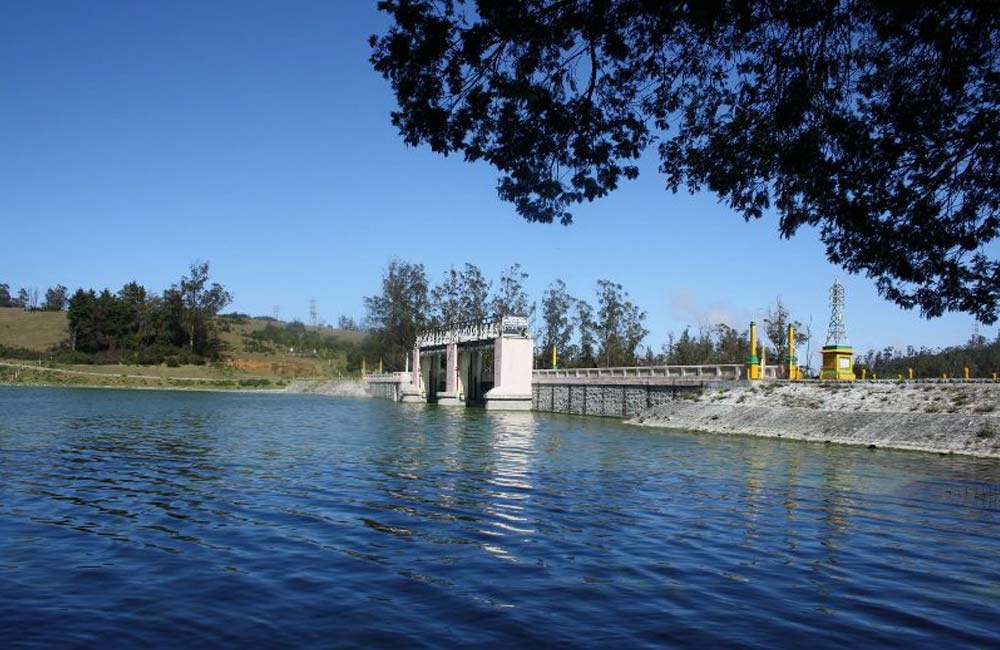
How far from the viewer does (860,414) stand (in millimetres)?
38656

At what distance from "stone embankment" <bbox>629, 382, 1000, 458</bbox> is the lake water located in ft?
27.8

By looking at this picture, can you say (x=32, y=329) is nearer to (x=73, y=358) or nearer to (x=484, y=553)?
(x=73, y=358)

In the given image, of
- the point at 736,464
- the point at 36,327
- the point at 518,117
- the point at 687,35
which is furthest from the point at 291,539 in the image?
the point at 36,327

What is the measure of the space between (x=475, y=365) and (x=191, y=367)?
212 feet

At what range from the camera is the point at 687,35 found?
12.5 m

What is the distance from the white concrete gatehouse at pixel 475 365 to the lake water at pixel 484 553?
149ft

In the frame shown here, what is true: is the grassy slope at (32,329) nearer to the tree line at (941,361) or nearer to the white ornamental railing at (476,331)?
the white ornamental railing at (476,331)

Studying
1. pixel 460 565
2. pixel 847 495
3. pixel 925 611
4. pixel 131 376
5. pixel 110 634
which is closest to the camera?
pixel 110 634

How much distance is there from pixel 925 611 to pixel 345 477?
1450 centimetres

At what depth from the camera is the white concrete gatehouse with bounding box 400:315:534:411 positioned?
71.1 meters

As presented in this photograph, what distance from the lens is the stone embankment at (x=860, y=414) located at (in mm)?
33250

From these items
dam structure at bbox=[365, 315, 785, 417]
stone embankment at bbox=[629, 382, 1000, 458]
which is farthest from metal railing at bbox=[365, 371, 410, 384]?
stone embankment at bbox=[629, 382, 1000, 458]

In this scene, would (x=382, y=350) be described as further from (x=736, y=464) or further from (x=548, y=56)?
(x=548, y=56)

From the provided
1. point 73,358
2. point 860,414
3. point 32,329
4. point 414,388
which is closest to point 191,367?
point 73,358
